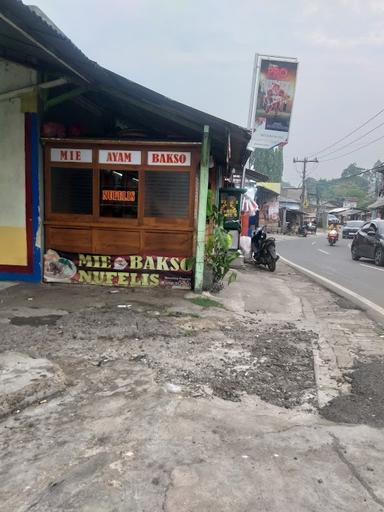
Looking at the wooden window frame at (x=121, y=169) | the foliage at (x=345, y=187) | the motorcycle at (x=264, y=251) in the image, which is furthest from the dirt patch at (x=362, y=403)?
the foliage at (x=345, y=187)

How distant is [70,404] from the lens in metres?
3.73

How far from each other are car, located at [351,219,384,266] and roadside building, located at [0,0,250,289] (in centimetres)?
1034

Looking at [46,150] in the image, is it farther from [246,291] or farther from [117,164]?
[246,291]

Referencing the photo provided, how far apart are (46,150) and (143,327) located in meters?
3.96

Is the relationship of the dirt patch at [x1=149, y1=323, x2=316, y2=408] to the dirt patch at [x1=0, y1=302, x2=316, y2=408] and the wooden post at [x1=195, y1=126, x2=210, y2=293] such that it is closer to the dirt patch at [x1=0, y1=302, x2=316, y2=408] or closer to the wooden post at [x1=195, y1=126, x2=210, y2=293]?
the dirt patch at [x1=0, y1=302, x2=316, y2=408]

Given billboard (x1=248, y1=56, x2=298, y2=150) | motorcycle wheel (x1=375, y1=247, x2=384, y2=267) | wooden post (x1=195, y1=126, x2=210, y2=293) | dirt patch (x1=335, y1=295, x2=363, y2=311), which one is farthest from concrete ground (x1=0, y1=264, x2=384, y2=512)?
motorcycle wheel (x1=375, y1=247, x2=384, y2=267)

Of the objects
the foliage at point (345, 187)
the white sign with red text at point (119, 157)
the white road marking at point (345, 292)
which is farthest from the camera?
the foliage at point (345, 187)

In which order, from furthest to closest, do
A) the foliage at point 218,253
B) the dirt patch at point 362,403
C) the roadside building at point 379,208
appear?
1. the roadside building at point 379,208
2. the foliage at point 218,253
3. the dirt patch at point 362,403

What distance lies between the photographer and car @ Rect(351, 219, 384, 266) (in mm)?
16578

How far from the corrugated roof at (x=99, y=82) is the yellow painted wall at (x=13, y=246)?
104 inches

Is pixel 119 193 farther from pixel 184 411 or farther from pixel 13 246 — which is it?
pixel 184 411

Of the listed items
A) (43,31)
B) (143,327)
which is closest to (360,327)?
(143,327)

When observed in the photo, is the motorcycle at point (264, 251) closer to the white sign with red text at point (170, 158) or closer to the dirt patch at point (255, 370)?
the white sign with red text at point (170, 158)

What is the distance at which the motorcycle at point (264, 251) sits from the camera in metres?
13.2
